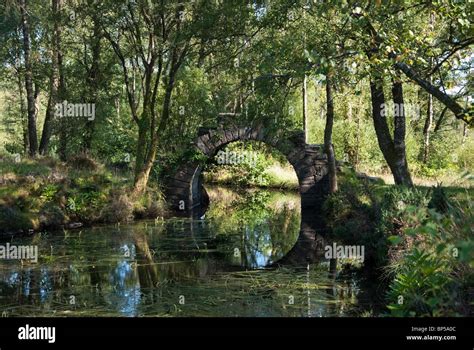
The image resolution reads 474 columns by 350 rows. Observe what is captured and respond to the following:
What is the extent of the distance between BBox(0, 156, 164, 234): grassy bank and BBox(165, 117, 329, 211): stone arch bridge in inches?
70.8

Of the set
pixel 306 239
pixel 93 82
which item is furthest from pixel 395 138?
pixel 93 82

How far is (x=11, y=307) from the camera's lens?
9109 mm

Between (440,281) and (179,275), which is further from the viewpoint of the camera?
(179,275)

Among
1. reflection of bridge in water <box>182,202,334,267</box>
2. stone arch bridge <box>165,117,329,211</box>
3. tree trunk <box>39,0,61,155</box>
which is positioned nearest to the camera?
reflection of bridge in water <box>182,202,334,267</box>

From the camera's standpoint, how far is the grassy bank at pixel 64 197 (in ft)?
53.2

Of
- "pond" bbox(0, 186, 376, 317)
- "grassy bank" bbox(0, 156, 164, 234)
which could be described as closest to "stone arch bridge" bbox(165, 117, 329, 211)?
"grassy bank" bbox(0, 156, 164, 234)

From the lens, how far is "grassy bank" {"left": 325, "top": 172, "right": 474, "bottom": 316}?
16.1ft

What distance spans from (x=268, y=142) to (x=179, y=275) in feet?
37.7

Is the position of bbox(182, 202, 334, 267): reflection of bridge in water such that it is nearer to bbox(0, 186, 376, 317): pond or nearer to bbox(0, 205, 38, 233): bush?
bbox(0, 186, 376, 317): pond

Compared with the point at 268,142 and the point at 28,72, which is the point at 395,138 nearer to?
the point at 268,142

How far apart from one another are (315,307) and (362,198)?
23.5 feet

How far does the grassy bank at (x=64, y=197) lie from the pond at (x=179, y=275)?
0.83m

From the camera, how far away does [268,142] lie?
22.2m

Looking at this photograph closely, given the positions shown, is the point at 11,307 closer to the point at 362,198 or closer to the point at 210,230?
the point at 210,230
